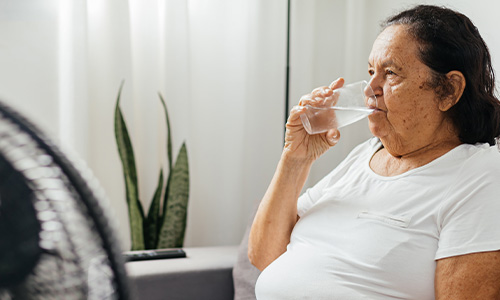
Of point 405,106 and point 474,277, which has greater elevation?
point 405,106

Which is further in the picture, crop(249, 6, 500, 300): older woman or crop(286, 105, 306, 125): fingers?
crop(286, 105, 306, 125): fingers

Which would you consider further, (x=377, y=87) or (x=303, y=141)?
(x=303, y=141)

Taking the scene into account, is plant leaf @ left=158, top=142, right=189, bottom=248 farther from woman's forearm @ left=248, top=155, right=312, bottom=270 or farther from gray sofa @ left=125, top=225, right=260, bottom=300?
woman's forearm @ left=248, top=155, right=312, bottom=270

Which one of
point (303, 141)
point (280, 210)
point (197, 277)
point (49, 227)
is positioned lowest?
point (197, 277)

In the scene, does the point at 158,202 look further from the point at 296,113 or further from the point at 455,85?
the point at 455,85

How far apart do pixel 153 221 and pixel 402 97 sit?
1366 millimetres

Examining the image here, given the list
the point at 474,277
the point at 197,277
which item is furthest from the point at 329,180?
the point at 197,277

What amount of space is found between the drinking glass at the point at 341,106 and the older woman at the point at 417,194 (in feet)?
0.07

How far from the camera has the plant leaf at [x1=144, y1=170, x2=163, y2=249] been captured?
2305mm

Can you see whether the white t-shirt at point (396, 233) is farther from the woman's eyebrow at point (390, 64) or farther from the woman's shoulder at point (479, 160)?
the woman's eyebrow at point (390, 64)

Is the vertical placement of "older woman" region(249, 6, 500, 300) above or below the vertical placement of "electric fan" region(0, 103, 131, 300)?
below

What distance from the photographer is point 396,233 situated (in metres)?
A: 1.17

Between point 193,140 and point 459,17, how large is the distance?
4.85 ft

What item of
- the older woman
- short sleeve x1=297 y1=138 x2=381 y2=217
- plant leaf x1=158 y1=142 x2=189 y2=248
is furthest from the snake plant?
the older woman
